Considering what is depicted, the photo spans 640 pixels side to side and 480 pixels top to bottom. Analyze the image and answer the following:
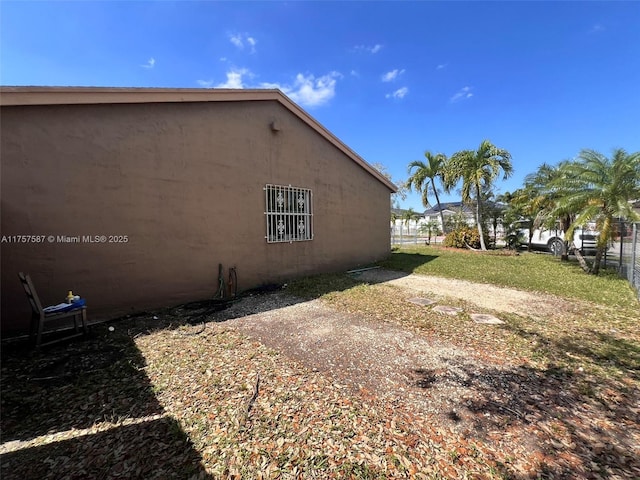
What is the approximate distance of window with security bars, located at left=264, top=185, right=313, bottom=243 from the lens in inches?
291

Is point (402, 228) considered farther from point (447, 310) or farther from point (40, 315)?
point (40, 315)

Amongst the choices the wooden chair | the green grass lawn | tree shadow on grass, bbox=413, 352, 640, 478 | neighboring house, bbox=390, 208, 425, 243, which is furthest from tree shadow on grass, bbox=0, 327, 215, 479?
neighboring house, bbox=390, 208, 425, 243

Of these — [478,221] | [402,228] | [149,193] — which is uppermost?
[149,193]

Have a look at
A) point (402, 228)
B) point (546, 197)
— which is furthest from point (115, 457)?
point (402, 228)

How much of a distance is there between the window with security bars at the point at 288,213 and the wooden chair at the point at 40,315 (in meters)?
4.09

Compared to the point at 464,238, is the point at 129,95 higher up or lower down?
higher up

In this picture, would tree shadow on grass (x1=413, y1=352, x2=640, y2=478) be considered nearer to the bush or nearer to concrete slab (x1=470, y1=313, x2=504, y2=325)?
concrete slab (x1=470, y1=313, x2=504, y2=325)

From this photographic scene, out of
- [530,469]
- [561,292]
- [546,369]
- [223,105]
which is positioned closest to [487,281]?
[561,292]

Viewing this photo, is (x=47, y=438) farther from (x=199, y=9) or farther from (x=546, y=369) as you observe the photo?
(x=199, y=9)

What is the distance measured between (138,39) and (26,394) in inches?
265

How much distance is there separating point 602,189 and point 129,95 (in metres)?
11.6

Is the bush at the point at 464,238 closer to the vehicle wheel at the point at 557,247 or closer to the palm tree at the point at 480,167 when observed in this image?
the palm tree at the point at 480,167

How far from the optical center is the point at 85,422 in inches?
92.2

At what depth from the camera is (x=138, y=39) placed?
5.86 meters
